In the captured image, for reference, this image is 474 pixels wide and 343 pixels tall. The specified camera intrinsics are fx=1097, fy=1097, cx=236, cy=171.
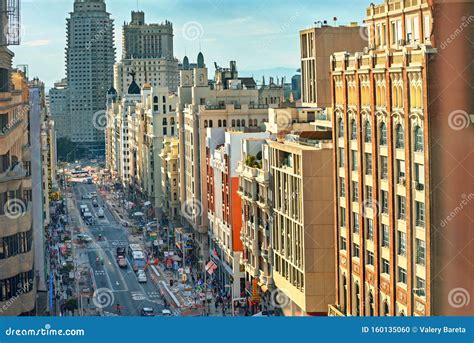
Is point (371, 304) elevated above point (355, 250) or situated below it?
below

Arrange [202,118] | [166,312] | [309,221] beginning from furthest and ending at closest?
[202,118] < [166,312] < [309,221]

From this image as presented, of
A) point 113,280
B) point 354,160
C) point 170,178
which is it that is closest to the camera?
point 354,160

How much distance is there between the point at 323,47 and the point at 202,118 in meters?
24.3

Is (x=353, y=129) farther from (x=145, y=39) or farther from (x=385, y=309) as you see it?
(x=145, y=39)

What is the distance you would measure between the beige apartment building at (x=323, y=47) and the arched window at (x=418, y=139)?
11658mm

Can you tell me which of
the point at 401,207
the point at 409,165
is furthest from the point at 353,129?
the point at 409,165

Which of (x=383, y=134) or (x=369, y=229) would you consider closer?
(x=383, y=134)

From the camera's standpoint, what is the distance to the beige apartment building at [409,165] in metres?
24.5

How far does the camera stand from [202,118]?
6138cm

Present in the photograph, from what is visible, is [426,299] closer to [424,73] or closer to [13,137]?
[424,73]

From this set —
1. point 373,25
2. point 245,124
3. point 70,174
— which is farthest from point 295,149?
point 70,174

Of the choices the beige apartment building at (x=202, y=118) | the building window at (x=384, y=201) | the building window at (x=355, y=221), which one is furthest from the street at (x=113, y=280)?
the building window at (x=384, y=201)

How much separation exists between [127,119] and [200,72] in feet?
164

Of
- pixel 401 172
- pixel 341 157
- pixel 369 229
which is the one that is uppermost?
pixel 341 157
